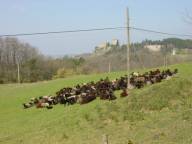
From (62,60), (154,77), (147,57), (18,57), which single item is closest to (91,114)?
(154,77)

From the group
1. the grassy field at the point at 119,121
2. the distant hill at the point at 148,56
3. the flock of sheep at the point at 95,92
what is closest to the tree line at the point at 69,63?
the distant hill at the point at 148,56

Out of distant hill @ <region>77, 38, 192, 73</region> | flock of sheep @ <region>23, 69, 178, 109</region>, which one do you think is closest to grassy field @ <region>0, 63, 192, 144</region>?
flock of sheep @ <region>23, 69, 178, 109</region>

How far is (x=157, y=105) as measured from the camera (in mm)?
14242

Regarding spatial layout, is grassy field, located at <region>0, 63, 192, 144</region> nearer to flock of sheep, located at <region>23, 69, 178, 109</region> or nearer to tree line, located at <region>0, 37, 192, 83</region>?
flock of sheep, located at <region>23, 69, 178, 109</region>

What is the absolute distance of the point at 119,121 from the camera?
→ 13.4m

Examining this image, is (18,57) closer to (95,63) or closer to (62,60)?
(62,60)

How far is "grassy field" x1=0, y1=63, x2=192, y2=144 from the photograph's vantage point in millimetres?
11055

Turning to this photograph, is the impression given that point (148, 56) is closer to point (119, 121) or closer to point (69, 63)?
point (69, 63)

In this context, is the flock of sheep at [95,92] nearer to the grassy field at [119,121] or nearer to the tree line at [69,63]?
the grassy field at [119,121]

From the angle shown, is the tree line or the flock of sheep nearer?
the flock of sheep

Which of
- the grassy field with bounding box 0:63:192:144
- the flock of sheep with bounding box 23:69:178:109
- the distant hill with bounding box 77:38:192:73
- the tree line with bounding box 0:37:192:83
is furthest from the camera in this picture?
the tree line with bounding box 0:37:192:83

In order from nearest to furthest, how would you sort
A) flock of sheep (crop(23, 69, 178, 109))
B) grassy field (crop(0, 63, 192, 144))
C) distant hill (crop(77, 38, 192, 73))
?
1. grassy field (crop(0, 63, 192, 144))
2. flock of sheep (crop(23, 69, 178, 109))
3. distant hill (crop(77, 38, 192, 73))

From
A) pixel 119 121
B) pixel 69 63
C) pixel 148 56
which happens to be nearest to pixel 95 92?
pixel 119 121

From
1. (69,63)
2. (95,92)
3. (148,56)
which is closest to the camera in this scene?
(95,92)
